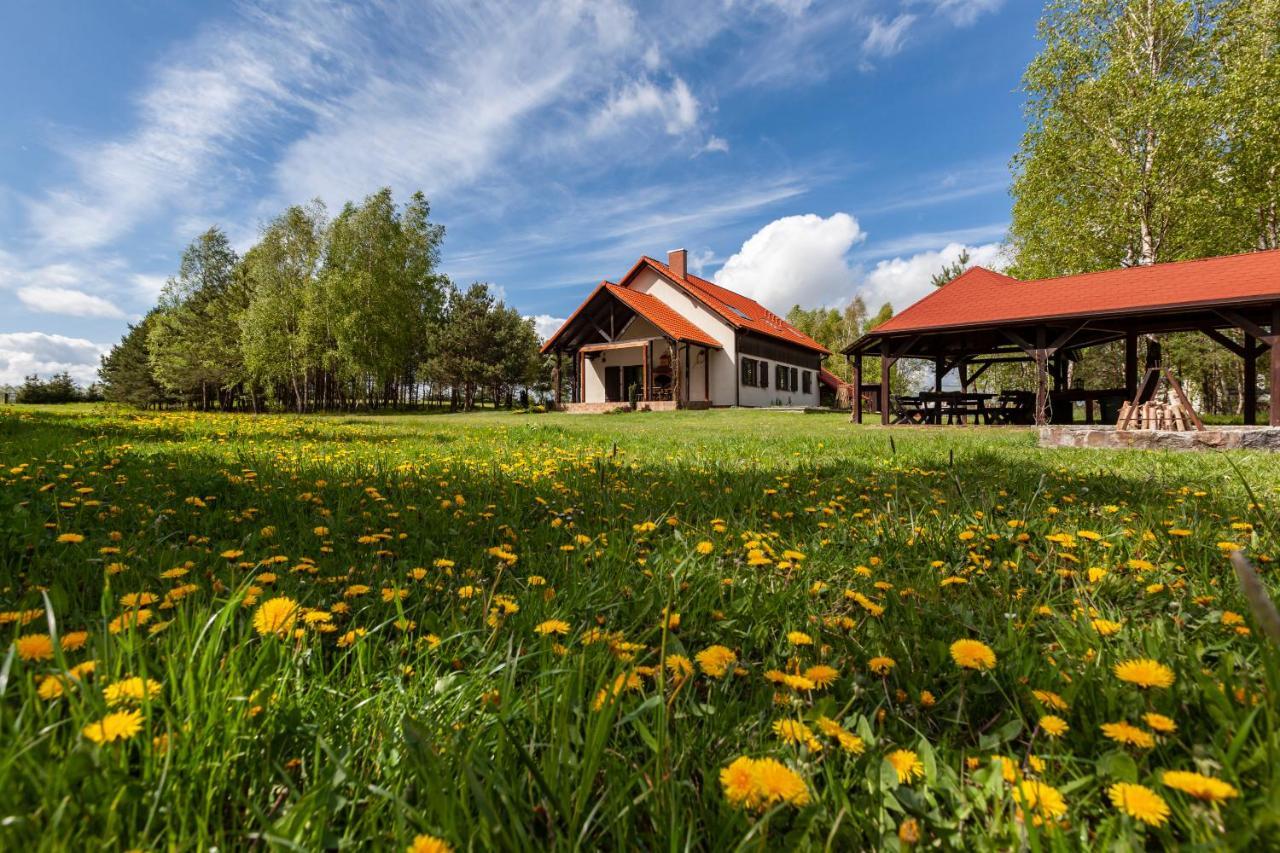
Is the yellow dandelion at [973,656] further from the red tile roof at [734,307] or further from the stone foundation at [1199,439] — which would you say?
the red tile roof at [734,307]

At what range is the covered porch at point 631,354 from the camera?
23.7 metres

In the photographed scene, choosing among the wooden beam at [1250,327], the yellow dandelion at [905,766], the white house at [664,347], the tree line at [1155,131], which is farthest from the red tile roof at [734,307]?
the yellow dandelion at [905,766]

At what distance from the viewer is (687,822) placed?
2.72 feet

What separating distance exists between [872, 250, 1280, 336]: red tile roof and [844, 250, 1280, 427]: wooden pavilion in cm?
2

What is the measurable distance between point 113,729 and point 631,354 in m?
25.6

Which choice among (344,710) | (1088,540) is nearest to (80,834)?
(344,710)

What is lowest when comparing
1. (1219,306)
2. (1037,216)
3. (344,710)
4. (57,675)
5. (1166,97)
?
(344,710)

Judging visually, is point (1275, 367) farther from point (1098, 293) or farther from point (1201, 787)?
point (1201, 787)

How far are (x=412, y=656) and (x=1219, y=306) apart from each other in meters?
15.3

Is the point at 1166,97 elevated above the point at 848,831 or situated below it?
above

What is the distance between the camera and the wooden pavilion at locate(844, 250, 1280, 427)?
11047mm

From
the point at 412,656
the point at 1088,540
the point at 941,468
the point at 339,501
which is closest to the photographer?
the point at 412,656

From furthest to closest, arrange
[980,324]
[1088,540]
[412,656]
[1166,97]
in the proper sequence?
1. [1166,97]
2. [980,324]
3. [1088,540]
4. [412,656]

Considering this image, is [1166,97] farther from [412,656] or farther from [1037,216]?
[412,656]
